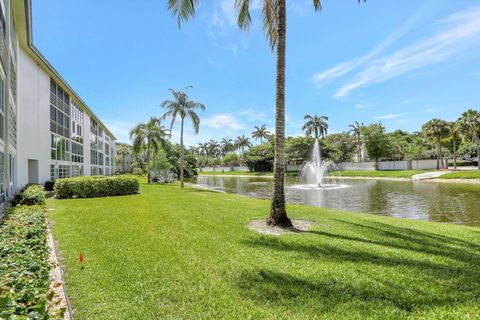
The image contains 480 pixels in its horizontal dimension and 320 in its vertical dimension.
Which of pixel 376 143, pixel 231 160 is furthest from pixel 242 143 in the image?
pixel 376 143

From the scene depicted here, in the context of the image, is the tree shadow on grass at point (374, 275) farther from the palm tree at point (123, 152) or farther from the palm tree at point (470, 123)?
the palm tree at point (123, 152)

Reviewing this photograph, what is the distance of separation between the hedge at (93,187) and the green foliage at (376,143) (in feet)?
158

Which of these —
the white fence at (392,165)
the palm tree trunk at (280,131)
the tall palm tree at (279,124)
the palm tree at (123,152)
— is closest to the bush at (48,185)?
the tall palm tree at (279,124)

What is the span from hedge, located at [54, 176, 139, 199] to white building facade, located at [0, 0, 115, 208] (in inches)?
92.6

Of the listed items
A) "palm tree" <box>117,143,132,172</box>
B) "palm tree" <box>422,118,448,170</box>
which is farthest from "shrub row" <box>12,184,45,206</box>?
"palm tree" <box>117,143,132,172</box>

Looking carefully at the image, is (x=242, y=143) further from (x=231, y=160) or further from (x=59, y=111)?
(x=59, y=111)

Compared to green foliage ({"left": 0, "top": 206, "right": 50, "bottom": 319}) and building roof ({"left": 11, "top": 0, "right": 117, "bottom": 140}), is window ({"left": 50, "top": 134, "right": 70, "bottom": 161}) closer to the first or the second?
building roof ({"left": 11, "top": 0, "right": 117, "bottom": 140})

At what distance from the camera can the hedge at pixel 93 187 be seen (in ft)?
58.5

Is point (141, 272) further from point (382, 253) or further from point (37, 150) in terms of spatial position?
point (37, 150)

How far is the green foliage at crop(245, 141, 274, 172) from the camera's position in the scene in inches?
2795

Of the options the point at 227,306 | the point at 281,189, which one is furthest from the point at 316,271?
the point at 281,189

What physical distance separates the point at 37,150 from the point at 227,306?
22132mm

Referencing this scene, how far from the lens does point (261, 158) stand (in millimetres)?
71500

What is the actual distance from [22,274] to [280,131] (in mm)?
6884
